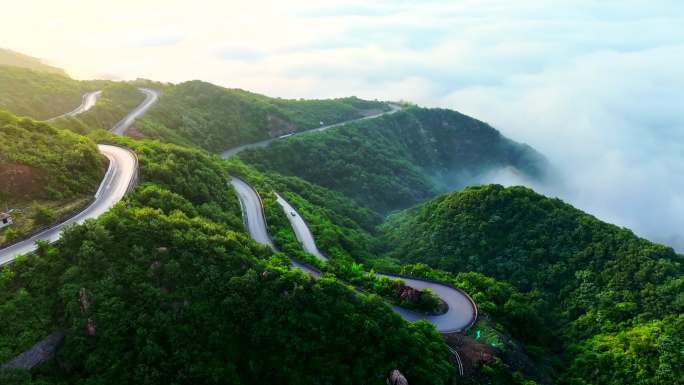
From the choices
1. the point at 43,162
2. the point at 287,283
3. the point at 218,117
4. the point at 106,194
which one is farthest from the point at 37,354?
the point at 218,117

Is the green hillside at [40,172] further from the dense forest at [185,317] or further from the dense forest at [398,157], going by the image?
the dense forest at [398,157]

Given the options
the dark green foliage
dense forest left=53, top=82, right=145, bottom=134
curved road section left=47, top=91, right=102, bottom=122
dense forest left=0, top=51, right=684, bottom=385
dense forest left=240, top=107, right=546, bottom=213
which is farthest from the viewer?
dense forest left=240, top=107, right=546, bottom=213

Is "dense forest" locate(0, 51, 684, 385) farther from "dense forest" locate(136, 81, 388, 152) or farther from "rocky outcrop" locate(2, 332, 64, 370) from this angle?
"dense forest" locate(136, 81, 388, 152)

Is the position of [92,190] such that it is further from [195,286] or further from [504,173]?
[504,173]

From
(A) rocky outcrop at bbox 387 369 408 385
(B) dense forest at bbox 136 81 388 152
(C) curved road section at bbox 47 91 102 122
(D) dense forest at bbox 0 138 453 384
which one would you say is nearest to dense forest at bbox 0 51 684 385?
(D) dense forest at bbox 0 138 453 384

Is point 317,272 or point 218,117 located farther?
point 218,117

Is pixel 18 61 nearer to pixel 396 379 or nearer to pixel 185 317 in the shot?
pixel 185 317
